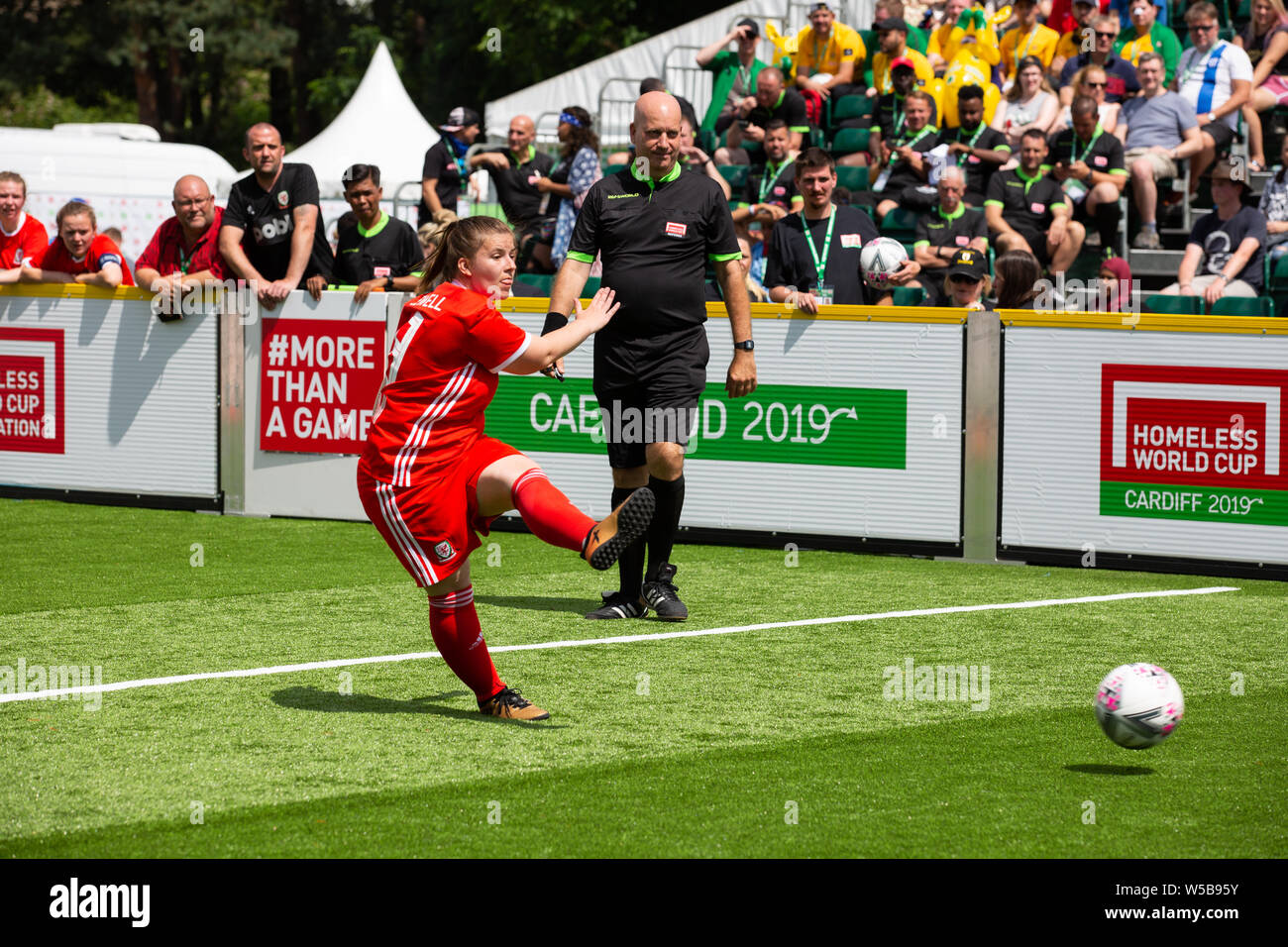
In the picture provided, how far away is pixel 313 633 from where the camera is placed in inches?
332

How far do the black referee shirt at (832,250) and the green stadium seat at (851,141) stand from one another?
6.01 metres

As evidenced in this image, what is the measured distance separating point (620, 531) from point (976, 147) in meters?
10.2

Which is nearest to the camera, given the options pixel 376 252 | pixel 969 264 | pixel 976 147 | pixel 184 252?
pixel 969 264

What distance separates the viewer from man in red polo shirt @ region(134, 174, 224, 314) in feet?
42.0

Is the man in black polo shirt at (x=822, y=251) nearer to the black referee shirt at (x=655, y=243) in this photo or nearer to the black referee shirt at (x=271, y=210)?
the black referee shirt at (x=655, y=243)

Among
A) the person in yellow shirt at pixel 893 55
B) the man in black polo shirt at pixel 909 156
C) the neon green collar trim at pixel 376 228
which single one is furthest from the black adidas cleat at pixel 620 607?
the person in yellow shirt at pixel 893 55

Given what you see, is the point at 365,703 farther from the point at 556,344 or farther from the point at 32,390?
the point at 32,390

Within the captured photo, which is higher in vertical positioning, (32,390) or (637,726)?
(32,390)

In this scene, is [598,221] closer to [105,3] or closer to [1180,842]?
[1180,842]

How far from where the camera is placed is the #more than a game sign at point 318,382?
1227 cm

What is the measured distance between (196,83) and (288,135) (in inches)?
188

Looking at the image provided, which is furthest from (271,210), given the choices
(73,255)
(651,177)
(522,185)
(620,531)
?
(620,531)

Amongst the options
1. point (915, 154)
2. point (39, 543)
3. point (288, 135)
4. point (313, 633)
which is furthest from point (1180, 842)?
point (288, 135)

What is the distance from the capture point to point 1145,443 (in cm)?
1043
